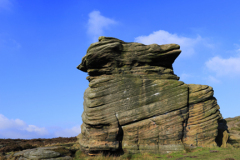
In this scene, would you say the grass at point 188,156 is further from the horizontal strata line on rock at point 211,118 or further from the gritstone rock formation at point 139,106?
the horizontal strata line on rock at point 211,118

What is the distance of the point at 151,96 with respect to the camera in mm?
23172

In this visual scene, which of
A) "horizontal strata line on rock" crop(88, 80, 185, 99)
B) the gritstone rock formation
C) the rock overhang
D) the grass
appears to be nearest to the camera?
the grass

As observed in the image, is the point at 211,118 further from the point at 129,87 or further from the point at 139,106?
the point at 129,87

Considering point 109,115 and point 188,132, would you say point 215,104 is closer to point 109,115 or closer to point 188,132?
point 188,132

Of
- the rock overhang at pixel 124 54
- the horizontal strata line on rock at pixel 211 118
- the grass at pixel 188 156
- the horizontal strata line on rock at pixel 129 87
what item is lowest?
the grass at pixel 188 156

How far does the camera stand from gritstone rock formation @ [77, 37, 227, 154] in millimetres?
22125

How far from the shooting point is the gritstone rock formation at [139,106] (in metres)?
22.1

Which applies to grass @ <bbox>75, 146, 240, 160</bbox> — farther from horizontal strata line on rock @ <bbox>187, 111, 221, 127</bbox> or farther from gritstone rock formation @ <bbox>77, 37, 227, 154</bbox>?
horizontal strata line on rock @ <bbox>187, 111, 221, 127</bbox>

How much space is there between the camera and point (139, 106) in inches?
898

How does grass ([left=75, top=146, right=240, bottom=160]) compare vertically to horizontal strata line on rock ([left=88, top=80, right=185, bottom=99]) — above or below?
below

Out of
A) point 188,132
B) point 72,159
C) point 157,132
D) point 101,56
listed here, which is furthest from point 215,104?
point 72,159

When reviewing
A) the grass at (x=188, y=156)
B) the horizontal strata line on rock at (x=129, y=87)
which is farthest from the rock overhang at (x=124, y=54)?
the grass at (x=188, y=156)

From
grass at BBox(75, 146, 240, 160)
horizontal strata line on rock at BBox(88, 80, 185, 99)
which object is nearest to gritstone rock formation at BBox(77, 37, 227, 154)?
horizontal strata line on rock at BBox(88, 80, 185, 99)

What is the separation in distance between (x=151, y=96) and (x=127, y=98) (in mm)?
3022
